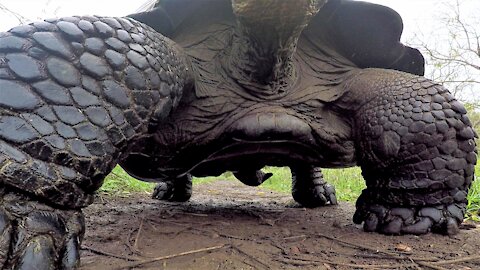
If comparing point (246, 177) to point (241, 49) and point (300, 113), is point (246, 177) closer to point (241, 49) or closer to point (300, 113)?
point (300, 113)

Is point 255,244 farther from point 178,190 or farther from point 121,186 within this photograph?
point 121,186

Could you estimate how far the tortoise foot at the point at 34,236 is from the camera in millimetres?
1089

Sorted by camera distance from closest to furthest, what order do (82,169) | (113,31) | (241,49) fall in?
1. (82,169)
2. (113,31)
3. (241,49)

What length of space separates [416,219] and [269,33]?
1.08 metres

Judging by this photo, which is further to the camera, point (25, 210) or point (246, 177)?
point (246, 177)

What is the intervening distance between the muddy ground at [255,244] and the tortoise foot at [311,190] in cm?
74

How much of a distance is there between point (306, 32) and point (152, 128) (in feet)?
4.08

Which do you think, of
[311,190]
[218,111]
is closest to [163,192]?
[311,190]

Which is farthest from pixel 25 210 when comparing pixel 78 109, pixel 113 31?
pixel 113 31

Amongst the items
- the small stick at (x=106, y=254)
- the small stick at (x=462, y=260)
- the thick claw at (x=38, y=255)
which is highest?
the thick claw at (x=38, y=255)

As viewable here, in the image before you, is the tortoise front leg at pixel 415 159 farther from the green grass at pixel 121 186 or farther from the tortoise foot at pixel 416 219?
the green grass at pixel 121 186

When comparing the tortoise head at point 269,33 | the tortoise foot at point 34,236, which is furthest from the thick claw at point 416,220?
the tortoise foot at point 34,236

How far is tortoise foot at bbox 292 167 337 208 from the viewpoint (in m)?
3.39

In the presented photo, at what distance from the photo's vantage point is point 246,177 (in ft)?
10.2
